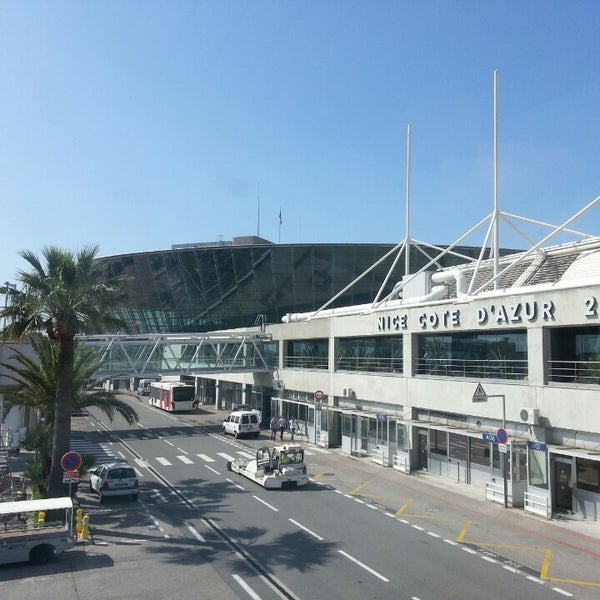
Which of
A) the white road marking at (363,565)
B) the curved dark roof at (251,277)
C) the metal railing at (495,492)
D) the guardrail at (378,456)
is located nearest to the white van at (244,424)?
the guardrail at (378,456)

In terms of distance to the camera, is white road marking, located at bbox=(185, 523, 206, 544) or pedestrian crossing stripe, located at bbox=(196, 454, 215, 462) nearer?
white road marking, located at bbox=(185, 523, 206, 544)

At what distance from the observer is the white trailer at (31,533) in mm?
16562

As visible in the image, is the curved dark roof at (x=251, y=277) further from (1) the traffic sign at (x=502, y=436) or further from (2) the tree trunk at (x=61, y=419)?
(1) the traffic sign at (x=502, y=436)

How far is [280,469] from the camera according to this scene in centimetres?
2719

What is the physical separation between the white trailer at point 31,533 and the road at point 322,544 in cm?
63

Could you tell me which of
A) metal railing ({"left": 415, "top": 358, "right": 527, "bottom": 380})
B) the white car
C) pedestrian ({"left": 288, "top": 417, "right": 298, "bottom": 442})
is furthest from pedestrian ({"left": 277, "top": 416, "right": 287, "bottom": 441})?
the white car

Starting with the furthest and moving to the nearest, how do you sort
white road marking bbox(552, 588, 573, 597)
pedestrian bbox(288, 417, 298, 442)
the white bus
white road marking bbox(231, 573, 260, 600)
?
the white bus → pedestrian bbox(288, 417, 298, 442) → white road marking bbox(552, 588, 573, 597) → white road marking bbox(231, 573, 260, 600)

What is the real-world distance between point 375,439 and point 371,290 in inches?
1595

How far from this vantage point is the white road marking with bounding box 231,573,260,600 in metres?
14.2

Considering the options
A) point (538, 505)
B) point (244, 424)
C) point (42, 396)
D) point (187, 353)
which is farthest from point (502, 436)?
point (187, 353)

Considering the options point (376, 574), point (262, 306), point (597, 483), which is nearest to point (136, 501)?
point (376, 574)

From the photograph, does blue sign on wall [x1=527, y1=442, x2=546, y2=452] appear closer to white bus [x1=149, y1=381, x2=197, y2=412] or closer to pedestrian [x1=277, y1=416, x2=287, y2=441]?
pedestrian [x1=277, y1=416, x2=287, y2=441]

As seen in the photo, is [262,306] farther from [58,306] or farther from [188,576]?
[188,576]

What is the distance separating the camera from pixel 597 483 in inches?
850
